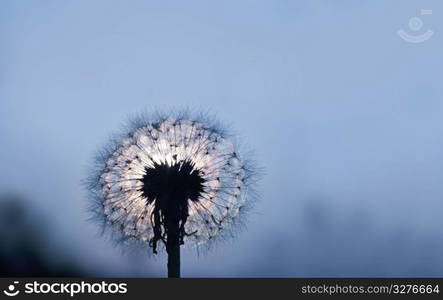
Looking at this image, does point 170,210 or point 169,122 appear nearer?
point 170,210

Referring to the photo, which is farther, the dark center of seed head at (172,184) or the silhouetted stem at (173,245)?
the dark center of seed head at (172,184)

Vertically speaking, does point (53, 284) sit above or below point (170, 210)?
below

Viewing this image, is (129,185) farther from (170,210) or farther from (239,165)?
(239,165)

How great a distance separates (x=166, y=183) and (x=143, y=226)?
184cm

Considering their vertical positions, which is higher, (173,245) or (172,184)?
(172,184)

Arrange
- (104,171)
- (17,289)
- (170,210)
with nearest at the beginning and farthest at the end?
(17,289) → (170,210) → (104,171)

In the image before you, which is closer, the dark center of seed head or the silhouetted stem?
the silhouetted stem

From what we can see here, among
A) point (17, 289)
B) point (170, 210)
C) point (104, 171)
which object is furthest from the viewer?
point (104, 171)

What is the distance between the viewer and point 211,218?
23891 millimetres

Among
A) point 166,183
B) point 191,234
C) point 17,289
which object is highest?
point 166,183

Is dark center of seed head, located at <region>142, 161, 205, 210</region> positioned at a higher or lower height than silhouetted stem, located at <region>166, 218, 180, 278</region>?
higher

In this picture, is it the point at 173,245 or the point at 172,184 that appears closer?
the point at 173,245

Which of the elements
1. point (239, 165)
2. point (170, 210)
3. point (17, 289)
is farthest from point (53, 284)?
point (239, 165)

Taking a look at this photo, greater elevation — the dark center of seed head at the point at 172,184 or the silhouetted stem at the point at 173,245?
the dark center of seed head at the point at 172,184
